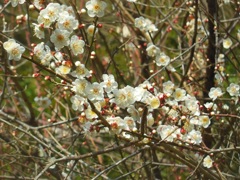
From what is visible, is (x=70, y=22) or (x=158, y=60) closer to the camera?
(x=70, y=22)

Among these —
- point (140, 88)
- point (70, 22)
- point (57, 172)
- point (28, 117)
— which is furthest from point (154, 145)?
point (28, 117)

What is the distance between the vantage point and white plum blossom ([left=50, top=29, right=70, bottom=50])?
2373 mm

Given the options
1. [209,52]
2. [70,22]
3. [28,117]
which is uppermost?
[70,22]

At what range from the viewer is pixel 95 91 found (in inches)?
93.4

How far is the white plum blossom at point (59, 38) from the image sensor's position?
2.37m

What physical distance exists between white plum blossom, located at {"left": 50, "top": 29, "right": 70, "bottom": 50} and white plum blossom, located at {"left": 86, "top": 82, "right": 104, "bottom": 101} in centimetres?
24

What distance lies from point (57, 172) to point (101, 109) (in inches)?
55.1

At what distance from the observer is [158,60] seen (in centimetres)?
338

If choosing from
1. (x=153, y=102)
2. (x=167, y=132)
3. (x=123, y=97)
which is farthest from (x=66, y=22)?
(x=167, y=132)

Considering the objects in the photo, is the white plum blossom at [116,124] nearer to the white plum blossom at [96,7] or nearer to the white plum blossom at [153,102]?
the white plum blossom at [153,102]

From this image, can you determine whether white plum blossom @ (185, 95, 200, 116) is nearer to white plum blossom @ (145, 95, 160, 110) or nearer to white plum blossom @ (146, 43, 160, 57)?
white plum blossom @ (145, 95, 160, 110)

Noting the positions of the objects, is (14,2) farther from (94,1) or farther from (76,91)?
(76,91)

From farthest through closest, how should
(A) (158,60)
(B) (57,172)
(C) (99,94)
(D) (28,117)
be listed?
(D) (28,117), (B) (57,172), (A) (158,60), (C) (99,94)

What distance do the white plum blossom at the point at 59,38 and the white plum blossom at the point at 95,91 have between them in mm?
236
